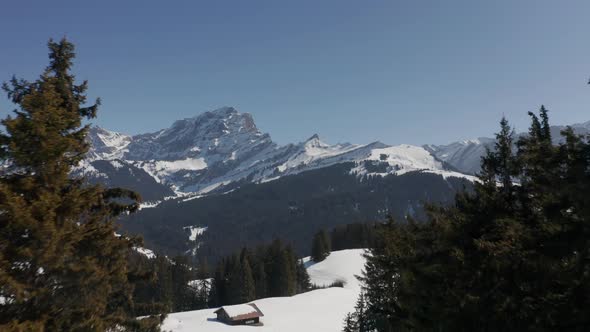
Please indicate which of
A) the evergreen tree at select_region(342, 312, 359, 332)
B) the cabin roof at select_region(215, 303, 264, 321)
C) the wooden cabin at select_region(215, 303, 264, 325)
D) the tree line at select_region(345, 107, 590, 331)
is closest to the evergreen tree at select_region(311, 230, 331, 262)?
the cabin roof at select_region(215, 303, 264, 321)

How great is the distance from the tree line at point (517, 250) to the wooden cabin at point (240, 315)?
4375 centimetres

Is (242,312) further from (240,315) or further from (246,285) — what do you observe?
(246,285)

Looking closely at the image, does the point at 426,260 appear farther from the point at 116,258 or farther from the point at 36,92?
the point at 36,92

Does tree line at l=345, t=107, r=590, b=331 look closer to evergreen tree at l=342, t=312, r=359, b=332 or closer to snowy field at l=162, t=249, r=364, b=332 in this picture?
evergreen tree at l=342, t=312, r=359, b=332

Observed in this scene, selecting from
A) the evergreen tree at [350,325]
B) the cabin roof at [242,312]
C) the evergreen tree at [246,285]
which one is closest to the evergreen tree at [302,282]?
the evergreen tree at [246,285]

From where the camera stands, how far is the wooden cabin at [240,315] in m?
57.4

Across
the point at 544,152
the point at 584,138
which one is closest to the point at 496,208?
the point at 544,152

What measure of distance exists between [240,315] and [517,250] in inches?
2030

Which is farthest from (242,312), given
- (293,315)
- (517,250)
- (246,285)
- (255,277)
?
(517,250)

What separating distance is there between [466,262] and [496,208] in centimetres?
255

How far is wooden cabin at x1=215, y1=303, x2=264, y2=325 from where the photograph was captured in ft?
188

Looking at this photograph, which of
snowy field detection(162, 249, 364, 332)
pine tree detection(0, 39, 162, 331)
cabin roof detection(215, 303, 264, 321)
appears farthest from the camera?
cabin roof detection(215, 303, 264, 321)

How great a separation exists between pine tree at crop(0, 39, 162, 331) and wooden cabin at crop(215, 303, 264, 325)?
4838 centimetres

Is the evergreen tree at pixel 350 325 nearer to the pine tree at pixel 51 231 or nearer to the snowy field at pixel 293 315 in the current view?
the snowy field at pixel 293 315
